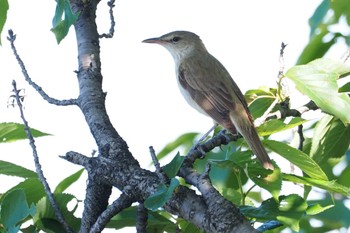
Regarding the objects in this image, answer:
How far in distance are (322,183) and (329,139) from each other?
68 centimetres

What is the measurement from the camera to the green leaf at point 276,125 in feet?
9.57

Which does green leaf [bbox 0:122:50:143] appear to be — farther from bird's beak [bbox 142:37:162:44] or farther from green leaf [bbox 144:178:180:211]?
bird's beak [bbox 142:37:162:44]

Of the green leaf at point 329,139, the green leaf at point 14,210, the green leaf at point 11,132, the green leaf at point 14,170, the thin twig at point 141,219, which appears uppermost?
the green leaf at point 11,132

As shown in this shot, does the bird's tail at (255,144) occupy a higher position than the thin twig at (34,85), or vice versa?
the thin twig at (34,85)

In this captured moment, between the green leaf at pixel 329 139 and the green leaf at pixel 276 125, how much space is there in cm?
28

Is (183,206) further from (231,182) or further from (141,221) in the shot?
(231,182)

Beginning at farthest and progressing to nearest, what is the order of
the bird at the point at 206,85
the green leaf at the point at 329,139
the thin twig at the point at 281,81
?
the bird at the point at 206,85
the thin twig at the point at 281,81
the green leaf at the point at 329,139

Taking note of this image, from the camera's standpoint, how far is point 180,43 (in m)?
6.84

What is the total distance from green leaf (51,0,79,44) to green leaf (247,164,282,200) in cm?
89

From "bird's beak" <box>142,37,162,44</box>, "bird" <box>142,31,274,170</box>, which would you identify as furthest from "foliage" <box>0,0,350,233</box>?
"bird's beak" <box>142,37,162,44</box>

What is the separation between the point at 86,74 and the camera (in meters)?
3.64

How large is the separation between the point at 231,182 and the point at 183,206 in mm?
550

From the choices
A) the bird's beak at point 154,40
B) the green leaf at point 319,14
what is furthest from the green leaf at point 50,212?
the bird's beak at point 154,40

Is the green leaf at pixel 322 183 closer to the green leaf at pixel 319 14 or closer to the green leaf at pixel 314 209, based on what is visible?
the green leaf at pixel 314 209
